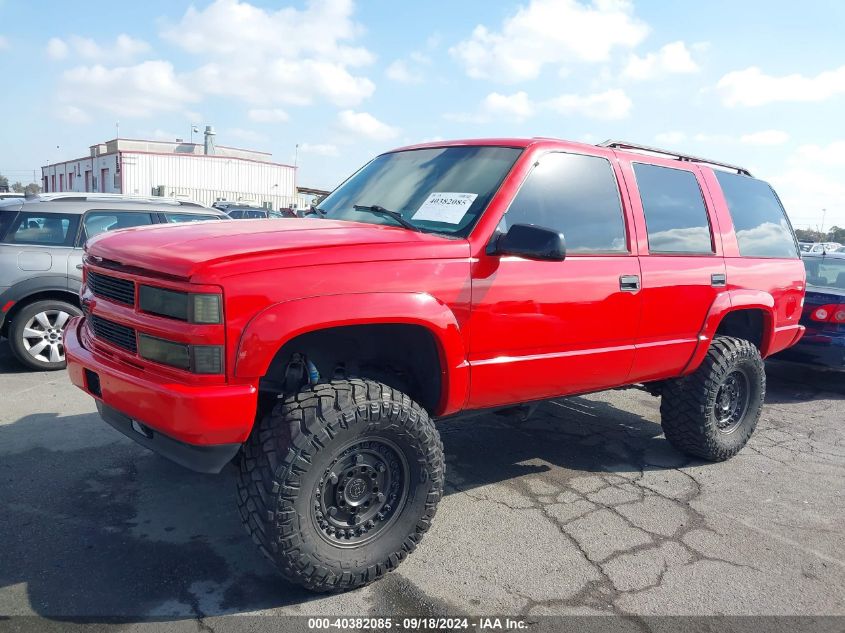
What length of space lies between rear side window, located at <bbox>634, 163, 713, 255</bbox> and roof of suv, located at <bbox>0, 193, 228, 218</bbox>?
512 cm

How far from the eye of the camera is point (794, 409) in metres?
6.50

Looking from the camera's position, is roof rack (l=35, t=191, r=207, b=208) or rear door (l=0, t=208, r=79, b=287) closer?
rear door (l=0, t=208, r=79, b=287)

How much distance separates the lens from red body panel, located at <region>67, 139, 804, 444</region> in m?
2.65

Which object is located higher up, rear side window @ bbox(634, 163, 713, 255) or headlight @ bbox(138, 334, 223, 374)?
rear side window @ bbox(634, 163, 713, 255)

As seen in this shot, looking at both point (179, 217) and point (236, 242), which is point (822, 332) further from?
point (179, 217)

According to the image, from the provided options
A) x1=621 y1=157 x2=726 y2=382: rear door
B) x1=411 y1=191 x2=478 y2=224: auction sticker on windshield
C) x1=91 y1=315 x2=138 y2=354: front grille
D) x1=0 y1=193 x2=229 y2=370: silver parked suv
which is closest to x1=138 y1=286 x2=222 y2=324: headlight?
x1=91 y1=315 x2=138 y2=354: front grille

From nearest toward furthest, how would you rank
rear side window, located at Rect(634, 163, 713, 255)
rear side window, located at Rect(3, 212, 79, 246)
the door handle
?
the door handle → rear side window, located at Rect(634, 163, 713, 255) → rear side window, located at Rect(3, 212, 79, 246)

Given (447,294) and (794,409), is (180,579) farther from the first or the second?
(794,409)

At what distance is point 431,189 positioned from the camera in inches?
147

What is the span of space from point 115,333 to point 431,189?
1.77m

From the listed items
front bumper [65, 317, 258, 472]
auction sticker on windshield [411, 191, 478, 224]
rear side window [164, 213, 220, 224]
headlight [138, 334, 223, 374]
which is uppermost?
auction sticker on windshield [411, 191, 478, 224]

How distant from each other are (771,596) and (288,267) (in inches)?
104

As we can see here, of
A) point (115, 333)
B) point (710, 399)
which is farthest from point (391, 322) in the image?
point (710, 399)

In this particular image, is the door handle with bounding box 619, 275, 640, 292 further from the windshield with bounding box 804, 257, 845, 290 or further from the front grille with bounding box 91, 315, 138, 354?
the windshield with bounding box 804, 257, 845, 290
